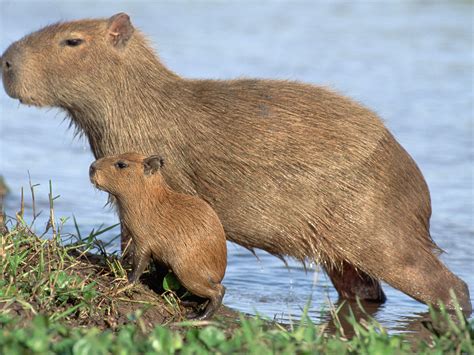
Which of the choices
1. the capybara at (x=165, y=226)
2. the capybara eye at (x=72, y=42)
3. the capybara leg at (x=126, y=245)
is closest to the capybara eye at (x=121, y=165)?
the capybara at (x=165, y=226)

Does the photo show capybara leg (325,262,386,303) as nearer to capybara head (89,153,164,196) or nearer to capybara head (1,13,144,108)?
capybara head (89,153,164,196)

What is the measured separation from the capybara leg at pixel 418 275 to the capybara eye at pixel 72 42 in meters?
2.05

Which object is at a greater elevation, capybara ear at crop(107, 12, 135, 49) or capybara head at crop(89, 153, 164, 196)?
capybara ear at crop(107, 12, 135, 49)

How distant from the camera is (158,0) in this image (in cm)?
1812

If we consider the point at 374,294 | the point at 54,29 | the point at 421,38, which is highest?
the point at 421,38

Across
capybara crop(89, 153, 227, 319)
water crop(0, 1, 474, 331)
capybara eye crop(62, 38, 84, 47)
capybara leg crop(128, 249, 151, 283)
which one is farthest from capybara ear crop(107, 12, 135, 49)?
capybara leg crop(128, 249, 151, 283)

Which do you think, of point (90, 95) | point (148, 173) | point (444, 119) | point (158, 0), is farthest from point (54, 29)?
point (158, 0)

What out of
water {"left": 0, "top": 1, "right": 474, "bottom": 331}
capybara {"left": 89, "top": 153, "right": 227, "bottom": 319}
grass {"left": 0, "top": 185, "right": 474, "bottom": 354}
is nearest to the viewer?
grass {"left": 0, "top": 185, "right": 474, "bottom": 354}

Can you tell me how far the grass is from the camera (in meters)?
4.30

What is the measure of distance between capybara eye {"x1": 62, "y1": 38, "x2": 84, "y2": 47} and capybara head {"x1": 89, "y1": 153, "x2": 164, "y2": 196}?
0.93m

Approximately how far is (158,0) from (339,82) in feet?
20.4

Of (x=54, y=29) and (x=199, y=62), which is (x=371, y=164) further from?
(x=199, y=62)

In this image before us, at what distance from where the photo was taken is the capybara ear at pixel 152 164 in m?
5.38

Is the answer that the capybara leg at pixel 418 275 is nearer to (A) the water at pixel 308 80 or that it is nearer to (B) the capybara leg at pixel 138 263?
(A) the water at pixel 308 80
